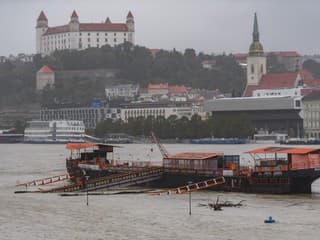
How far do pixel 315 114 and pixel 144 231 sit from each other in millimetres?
143761

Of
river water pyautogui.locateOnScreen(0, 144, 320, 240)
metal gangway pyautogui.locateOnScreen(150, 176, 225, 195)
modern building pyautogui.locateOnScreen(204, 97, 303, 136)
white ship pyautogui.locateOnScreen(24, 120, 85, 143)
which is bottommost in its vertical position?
river water pyautogui.locateOnScreen(0, 144, 320, 240)

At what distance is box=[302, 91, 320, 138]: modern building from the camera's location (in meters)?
182

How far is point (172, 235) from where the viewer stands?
4084 centimetres

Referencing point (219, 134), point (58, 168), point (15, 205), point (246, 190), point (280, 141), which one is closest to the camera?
point (15, 205)

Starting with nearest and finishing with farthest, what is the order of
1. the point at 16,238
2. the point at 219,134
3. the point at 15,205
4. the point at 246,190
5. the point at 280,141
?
the point at 16,238
the point at 15,205
the point at 246,190
the point at 280,141
the point at 219,134

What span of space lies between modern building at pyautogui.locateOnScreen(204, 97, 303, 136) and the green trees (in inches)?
250

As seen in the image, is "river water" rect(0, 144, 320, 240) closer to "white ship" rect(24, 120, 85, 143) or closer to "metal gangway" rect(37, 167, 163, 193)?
"metal gangway" rect(37, 167, 163, 193)

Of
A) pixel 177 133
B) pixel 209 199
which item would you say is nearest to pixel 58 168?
pixel 209 199

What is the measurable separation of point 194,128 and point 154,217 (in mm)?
131840

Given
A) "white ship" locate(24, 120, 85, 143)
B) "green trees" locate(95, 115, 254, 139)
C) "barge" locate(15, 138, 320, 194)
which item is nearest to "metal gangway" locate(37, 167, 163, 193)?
"barge" locate(15, 138, 320, 194)

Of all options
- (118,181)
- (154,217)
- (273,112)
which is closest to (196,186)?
(118,181)

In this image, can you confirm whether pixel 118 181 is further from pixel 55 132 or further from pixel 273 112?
pixel 55 132

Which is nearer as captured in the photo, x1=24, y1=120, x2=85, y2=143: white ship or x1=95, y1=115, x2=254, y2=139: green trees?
x1=95, y1=115, x2=254, y2=139: green trees

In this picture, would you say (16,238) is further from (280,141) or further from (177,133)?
(177,133)
